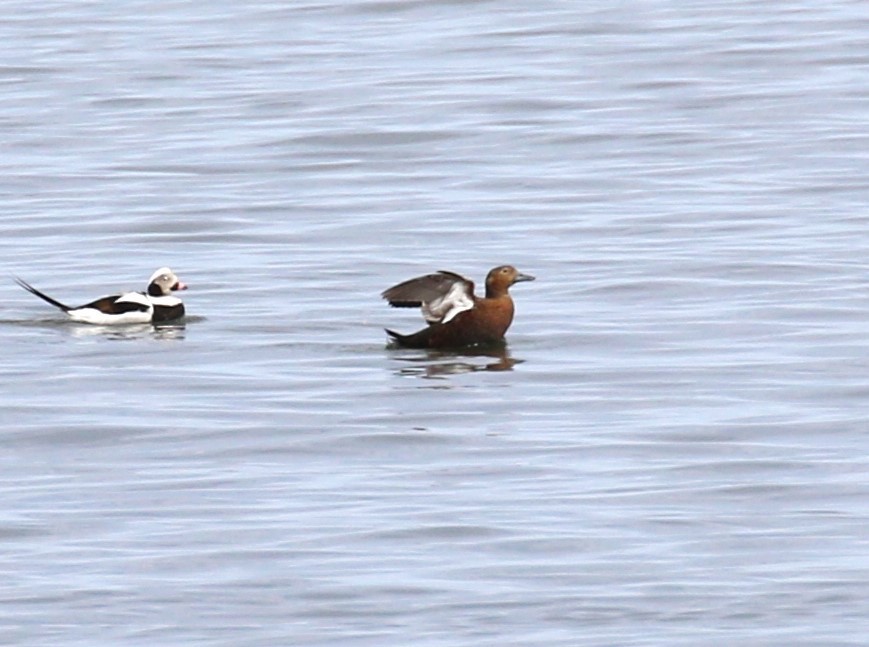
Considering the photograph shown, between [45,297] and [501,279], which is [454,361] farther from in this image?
[45,297]

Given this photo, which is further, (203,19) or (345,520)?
(203,19)

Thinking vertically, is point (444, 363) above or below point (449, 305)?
below

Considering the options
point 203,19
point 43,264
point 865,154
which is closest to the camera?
point 43,264

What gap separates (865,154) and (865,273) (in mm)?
7308

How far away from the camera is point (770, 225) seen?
2173cm

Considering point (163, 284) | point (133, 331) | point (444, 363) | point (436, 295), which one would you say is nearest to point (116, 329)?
point (133, 331)

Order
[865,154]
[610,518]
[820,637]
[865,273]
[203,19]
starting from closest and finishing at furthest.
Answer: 1. [820,637]
2. [610,518]
3. [865,273]
4. [865,154]
5. [203,19]

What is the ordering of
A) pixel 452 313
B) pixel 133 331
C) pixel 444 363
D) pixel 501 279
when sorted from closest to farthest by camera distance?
pixel 444 363, pixel 452 313, pixel 501 279, pixel 133 331

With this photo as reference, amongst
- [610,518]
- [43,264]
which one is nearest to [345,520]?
[610,518]

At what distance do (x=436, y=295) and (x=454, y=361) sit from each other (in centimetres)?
51

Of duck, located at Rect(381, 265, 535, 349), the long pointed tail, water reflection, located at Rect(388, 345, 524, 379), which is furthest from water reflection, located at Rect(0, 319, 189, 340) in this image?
water reflection, located at Rect(388, 345, 524, 379)

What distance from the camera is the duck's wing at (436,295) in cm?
1623

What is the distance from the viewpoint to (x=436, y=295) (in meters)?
16.4

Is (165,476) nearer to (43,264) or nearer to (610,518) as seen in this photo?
(610,518)
